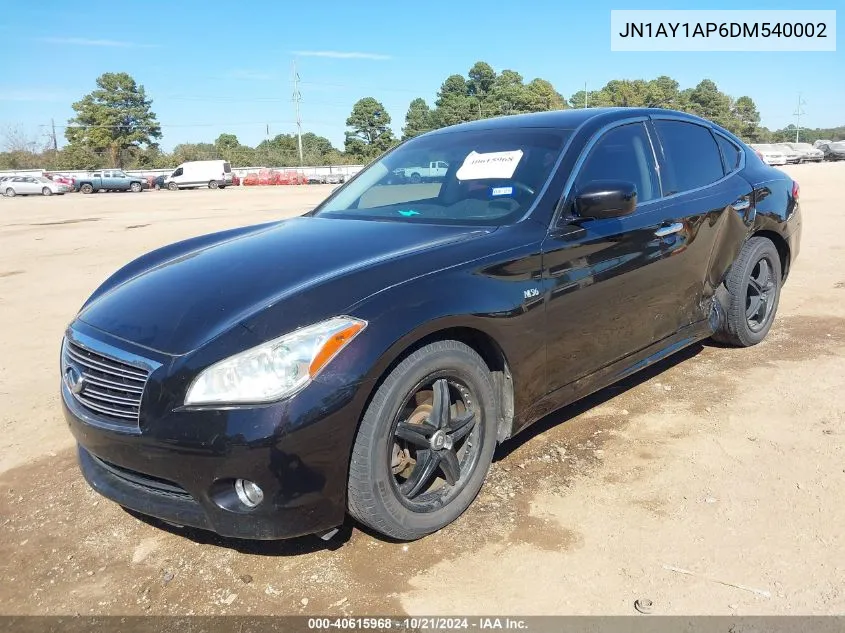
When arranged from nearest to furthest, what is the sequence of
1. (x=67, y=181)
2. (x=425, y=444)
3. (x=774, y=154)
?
(x=425, y=444) < (x=67, y=181) < (x=774, y=154)

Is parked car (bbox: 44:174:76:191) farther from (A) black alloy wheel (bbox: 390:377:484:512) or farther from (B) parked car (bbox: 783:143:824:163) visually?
(B) parked car (bbox: 783:143:824:163)

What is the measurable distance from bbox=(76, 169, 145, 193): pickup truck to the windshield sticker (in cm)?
4660

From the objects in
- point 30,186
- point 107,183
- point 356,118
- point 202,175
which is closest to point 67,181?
point 30,186

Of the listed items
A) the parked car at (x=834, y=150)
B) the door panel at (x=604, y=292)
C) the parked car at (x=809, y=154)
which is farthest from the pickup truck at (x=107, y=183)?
the parked car at (x=834, y=150)

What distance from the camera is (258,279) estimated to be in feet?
8.50

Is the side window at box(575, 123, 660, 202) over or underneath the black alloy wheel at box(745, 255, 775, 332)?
over

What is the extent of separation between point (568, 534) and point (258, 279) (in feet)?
5.25

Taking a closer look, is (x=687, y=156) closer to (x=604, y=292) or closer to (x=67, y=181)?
(x=604, y=292)

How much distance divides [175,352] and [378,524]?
0.94 metres

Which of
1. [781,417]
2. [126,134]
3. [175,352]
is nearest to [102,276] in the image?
[175,352]

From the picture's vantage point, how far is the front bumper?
6.89 feet

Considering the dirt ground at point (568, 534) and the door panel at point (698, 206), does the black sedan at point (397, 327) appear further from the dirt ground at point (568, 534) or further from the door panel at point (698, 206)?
the dirt ground at point (568, 534)

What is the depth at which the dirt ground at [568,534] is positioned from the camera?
2301mm

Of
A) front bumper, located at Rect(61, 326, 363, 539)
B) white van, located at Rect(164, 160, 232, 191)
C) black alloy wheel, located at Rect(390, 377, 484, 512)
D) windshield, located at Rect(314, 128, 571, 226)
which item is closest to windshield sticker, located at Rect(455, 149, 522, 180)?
windshield, located at Rect(314, 128, 571, 226)
